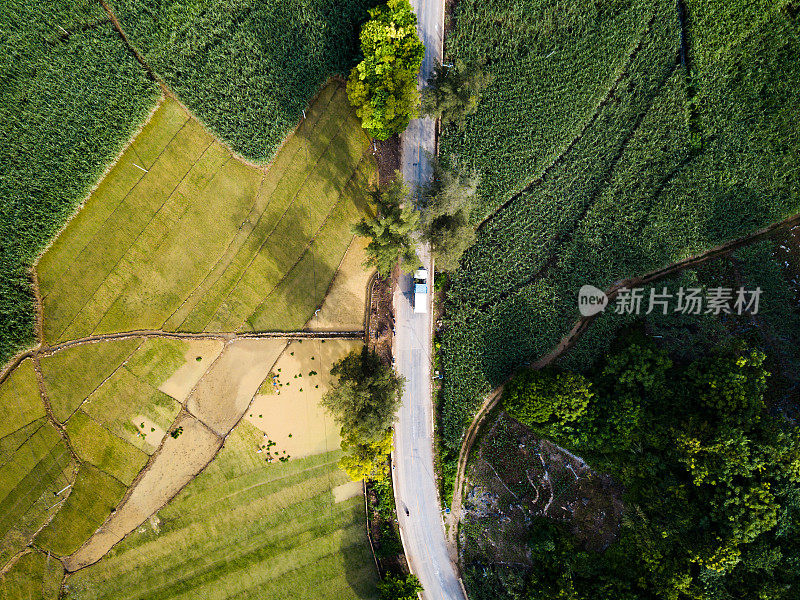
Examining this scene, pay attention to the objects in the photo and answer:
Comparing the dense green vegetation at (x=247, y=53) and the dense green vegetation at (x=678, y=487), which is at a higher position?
the dense green vegetation at (x=247, y=53)

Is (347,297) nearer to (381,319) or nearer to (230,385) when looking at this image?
(381,319)

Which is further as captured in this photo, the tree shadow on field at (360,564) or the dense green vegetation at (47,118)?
the tree shadow on field at (360,564)

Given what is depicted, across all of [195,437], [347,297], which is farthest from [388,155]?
[195,437]

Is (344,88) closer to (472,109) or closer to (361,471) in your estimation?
(472,109)

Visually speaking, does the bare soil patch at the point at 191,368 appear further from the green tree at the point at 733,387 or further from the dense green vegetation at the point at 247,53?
the green tree at the point at 733,387

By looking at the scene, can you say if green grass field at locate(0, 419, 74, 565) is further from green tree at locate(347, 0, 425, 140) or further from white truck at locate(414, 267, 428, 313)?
green tree at locate(347, 0, 425, 140)

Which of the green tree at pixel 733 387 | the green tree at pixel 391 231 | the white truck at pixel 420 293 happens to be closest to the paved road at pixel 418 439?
the white truck at pixel 420 293

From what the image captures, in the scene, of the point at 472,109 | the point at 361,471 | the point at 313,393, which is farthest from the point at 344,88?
the point at 361,471
